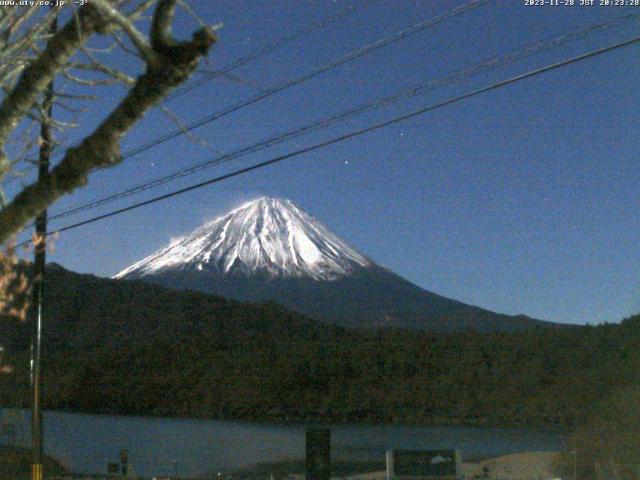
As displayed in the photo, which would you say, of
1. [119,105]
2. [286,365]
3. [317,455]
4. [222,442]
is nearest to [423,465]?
[317,455]

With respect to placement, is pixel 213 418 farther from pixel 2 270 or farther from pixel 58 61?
pixel 58 61

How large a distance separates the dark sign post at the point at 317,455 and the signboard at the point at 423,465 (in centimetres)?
124

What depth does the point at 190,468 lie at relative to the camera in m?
26.3

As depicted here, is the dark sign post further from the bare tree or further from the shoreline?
the shoreline

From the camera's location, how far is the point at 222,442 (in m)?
34.6

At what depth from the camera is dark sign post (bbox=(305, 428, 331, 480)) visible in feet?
53.8

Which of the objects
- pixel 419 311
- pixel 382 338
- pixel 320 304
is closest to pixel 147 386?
pixel 382 338

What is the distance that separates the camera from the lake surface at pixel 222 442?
28.1m

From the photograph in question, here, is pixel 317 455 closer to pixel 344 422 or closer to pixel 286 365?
pixel 344 422

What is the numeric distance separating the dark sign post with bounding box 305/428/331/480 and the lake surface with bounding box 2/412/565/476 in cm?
880

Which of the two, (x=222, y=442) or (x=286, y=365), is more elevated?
(x=286, y=365)

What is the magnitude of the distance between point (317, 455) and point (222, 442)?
1886cm

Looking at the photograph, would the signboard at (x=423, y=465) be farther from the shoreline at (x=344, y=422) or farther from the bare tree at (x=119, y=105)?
the shoreline at (x=344, y=422)

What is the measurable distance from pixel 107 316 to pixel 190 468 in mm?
39200
